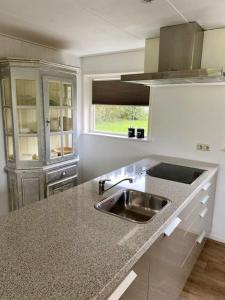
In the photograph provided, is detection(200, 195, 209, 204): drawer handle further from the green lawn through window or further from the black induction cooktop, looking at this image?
the green lawn through window

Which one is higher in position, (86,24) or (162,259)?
(86,24)

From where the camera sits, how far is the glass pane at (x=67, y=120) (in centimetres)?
284

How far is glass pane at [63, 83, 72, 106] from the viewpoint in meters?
2.78

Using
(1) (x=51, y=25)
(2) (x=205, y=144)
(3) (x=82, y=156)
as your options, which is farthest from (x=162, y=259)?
(3) (x=82, y=156)

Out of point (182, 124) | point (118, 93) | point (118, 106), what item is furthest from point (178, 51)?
point (118, 106)

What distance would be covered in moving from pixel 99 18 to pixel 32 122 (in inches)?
51.5

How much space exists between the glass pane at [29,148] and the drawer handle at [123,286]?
192cm

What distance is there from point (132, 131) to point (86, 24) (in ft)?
4.88

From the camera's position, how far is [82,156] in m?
3.65

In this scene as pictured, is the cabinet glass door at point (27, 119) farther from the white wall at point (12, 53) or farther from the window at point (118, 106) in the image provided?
the window at point (118, 106)

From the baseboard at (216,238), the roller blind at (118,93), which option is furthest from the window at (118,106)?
the baseboard at (216,238)

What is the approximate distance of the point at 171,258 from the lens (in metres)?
1.42

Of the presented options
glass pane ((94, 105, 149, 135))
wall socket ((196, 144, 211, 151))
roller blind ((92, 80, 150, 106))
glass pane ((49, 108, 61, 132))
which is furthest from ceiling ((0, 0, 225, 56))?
wall socket ((196, 144, 211, 151))

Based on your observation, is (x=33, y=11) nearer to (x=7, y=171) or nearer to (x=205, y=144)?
(x=7, y=171)
